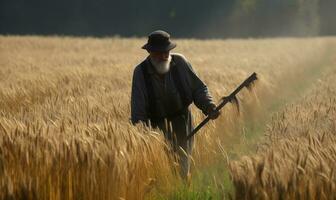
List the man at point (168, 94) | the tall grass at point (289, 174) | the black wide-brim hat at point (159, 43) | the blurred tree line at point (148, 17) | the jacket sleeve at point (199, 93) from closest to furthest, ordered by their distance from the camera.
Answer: the tall grass at point (289, 174) < the black wide-brim hat at point (159, 43) < the man at point (168, 94) < the jacket sleeve at point (199, 93) < the blurred tree line at point (148, 17)

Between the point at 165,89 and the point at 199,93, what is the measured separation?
1.21 ft

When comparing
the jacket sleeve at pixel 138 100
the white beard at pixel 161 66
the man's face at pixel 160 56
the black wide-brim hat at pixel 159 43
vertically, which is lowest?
the jacket sleeve at pixel 138 100

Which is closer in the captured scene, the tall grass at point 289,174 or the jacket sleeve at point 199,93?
the tall grass at point 289,174

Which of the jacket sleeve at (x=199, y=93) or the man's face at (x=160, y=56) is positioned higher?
the man's face at (x=160, y=56)

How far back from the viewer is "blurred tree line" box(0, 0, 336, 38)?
63.2m

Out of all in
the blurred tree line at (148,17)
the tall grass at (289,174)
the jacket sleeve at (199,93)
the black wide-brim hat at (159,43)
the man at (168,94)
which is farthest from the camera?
the blurred tree line at (148,17)

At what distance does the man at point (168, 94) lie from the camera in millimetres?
6027

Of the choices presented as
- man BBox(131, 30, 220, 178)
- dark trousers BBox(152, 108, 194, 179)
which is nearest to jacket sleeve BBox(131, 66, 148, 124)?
man BBox(131, 30, 220, 178)

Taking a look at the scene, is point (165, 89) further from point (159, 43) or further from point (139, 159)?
point (139, 159)

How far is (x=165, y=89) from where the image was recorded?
6.21 metres

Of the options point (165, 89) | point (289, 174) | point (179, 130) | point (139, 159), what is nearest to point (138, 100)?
point (165, 89)

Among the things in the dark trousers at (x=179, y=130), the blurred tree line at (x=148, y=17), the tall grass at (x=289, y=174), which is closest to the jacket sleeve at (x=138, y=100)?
the dark trousers at (x=179, y=130)

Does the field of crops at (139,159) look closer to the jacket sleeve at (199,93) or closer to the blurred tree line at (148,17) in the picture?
the jacket sleeve at (199,93)

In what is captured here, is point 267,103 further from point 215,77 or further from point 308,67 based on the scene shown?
point 308,67
